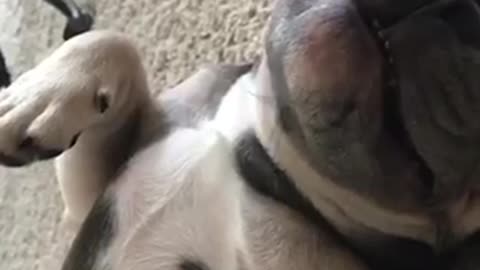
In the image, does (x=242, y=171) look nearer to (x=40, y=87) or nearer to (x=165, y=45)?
(x=40, y=87)

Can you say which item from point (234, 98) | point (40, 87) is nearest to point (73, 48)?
point (40, 87)

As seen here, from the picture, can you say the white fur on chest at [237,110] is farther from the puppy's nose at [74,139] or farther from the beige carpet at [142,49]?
the beige carpet at [142,49]

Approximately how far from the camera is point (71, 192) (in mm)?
1399

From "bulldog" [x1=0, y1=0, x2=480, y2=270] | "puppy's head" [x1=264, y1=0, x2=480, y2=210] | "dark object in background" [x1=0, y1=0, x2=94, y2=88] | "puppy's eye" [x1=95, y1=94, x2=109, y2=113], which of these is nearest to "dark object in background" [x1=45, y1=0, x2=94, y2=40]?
"dark object in background" [x1=0, y1=0, x2=94, y2=88]

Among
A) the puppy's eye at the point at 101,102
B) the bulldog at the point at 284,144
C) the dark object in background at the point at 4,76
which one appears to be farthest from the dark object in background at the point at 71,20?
the puppy's eye at the point at 101,102

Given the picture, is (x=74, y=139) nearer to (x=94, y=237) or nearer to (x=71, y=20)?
(x=94, y=237)

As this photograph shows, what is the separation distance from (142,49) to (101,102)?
480mm

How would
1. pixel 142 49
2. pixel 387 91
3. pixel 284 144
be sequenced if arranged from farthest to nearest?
1. pixel 142 49
2. pixel 284 144
3. pixel 387 91

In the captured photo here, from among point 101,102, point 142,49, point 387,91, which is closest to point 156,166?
point 101,102

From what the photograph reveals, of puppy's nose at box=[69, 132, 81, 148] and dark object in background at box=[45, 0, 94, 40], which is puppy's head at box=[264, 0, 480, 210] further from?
dark object in background at box=[45, 0, 94, 40]

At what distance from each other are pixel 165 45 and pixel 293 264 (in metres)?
0.60

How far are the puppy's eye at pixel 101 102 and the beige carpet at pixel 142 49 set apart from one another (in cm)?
40

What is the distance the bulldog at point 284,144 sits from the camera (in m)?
→ 1.03

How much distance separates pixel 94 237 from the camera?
1.26m
